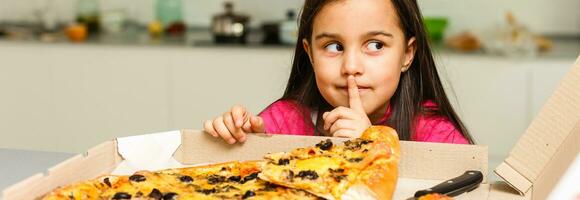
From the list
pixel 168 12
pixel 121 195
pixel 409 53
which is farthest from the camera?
pixel 168 12

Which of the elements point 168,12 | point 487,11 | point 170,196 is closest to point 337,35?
point 170,196

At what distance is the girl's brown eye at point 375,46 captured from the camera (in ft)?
4.90

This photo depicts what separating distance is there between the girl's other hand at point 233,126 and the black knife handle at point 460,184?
0.31 meters

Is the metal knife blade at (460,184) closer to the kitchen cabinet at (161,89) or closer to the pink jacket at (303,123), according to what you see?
the pink jacket at (303,123)

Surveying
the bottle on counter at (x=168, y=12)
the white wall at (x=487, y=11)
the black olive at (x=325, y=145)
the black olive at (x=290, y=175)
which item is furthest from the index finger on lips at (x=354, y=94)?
the bottle on counter at (x=168, y=12)

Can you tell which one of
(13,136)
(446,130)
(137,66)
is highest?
(446,130)

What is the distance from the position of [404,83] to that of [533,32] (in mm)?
1967

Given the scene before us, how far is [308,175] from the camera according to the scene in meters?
1.13

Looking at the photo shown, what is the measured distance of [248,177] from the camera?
119cm

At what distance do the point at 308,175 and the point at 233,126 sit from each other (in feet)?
0.84

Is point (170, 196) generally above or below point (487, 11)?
above

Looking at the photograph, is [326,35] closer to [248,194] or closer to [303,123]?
[303,123]

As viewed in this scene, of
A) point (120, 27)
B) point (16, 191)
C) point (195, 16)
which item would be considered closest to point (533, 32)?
point (195, 16)

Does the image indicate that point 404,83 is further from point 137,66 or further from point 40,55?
point 40,55
